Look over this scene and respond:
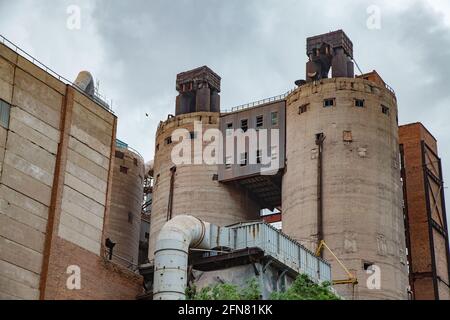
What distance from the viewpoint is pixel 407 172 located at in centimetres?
8225

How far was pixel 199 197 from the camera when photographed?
78812mm

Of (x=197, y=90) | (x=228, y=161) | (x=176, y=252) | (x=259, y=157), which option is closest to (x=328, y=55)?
Answer: (x=259, y=157)

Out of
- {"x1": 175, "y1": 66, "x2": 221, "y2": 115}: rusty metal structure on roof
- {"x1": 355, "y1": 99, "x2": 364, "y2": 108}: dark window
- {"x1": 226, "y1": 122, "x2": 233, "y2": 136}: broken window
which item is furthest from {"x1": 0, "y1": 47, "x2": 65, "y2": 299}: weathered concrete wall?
{"x1": 175, "y1": 66, "x2": 221, "y2": 115}: rusty metal structure on roof

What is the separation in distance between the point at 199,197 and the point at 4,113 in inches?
1308

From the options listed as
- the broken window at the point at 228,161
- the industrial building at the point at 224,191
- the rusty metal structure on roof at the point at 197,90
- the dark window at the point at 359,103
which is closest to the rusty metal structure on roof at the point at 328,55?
the industrial building at the point at 224,191

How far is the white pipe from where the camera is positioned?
1750 inches

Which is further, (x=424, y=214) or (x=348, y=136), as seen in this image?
(x=424, y=214)

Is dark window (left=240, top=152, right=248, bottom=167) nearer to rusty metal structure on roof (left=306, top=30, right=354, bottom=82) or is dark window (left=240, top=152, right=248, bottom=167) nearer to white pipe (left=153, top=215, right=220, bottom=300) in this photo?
rusty metal structure on roof (left=306, top=30, right=354, bottom=82)

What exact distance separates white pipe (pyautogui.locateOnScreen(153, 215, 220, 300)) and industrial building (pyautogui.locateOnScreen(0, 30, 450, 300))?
0.26ft

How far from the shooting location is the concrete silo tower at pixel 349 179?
67.8 m

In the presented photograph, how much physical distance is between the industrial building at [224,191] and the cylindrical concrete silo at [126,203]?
15 cm

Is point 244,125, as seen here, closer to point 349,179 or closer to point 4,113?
point 349,179
